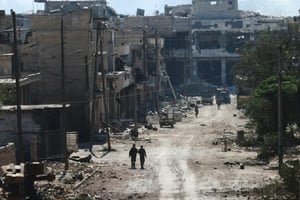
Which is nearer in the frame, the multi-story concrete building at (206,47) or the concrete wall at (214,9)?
the multi-story concrete building at (206,47)

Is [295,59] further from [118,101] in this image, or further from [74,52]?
[74,52]

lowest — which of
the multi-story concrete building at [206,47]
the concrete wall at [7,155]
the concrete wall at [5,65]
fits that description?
the multi-story concrete building at [206,47]

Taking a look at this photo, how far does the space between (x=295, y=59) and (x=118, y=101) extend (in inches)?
611

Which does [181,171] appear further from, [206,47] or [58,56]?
[206,47]

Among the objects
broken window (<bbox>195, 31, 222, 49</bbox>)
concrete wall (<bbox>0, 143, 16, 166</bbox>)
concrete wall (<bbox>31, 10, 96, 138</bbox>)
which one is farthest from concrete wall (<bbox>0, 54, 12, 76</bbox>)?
broken window (<bbox>195, 31, 222, 49</bbox>)

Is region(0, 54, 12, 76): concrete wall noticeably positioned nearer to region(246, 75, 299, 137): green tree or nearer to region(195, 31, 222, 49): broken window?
region(246, 75, 299, 137): green tree

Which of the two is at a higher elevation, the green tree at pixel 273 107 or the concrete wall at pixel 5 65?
the concrete wall at pixel 5 65

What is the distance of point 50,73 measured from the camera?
6400cm

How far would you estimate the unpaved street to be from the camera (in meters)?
32.8

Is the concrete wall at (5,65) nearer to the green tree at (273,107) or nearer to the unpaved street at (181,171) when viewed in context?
the unpaved street at (181,171)

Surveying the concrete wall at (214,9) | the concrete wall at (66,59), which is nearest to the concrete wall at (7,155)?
the concrete wall at (66,59)

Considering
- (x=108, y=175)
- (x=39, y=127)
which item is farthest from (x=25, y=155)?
(x=108, y=175)

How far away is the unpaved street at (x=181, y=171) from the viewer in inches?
1292

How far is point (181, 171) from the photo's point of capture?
40562 millimetres
